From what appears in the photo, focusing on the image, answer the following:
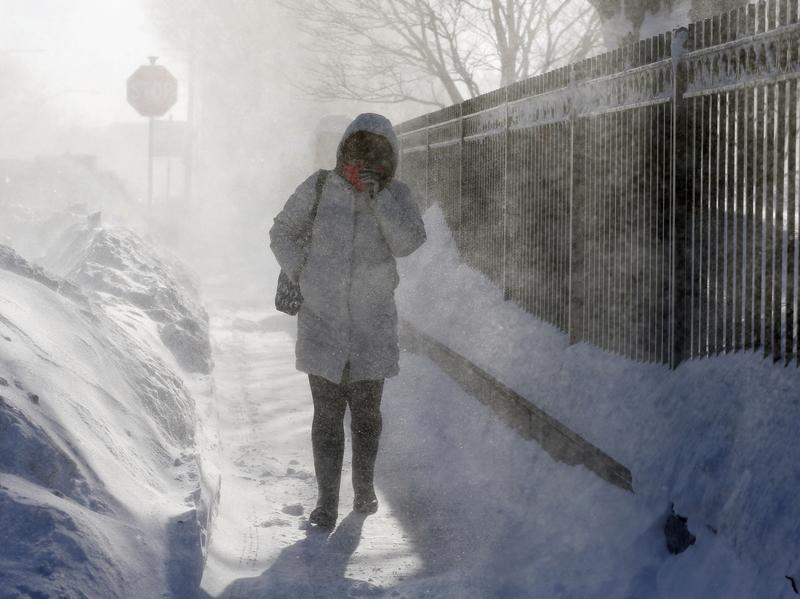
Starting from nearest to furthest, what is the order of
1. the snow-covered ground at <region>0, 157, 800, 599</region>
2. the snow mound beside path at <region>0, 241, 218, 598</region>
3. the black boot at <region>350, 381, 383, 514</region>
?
the snow mound beside path at <region>0, 241, 218, 598</region>
the snow-covered ground at <region>0, 157, 800, 599</region>
the black boot at <region>350, 381, 383, 514</region>

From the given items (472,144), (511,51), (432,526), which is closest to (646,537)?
(432,526)

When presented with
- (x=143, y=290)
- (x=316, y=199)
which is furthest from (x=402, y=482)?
(x=143, y=290)

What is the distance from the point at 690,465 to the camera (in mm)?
4066

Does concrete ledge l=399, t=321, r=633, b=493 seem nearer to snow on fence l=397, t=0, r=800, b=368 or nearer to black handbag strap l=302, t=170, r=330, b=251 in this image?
snow on fence l=397, t=0, r=800, b=368

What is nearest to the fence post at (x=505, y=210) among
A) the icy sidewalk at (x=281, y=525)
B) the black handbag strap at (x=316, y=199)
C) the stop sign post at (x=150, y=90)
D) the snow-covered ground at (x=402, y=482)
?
the snow-covered ground at (x=402, y=482)

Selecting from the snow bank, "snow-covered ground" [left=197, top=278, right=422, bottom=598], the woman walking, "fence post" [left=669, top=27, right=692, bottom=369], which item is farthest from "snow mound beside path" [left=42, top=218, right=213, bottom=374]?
"fence post" [left=669, top=27, right=692, bottom=369]

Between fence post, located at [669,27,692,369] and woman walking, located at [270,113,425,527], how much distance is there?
141 centimetres

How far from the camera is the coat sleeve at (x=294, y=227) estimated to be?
4.82 meters

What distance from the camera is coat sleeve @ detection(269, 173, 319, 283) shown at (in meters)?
4.82

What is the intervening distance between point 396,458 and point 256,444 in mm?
1126

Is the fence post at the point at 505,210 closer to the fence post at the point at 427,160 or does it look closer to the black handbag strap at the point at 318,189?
the fence post at the point at 427,160

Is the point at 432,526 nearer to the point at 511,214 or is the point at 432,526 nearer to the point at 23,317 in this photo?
the point at 23,317

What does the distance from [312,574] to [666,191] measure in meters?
2.85

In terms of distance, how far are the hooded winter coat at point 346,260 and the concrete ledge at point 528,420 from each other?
3.81ft
